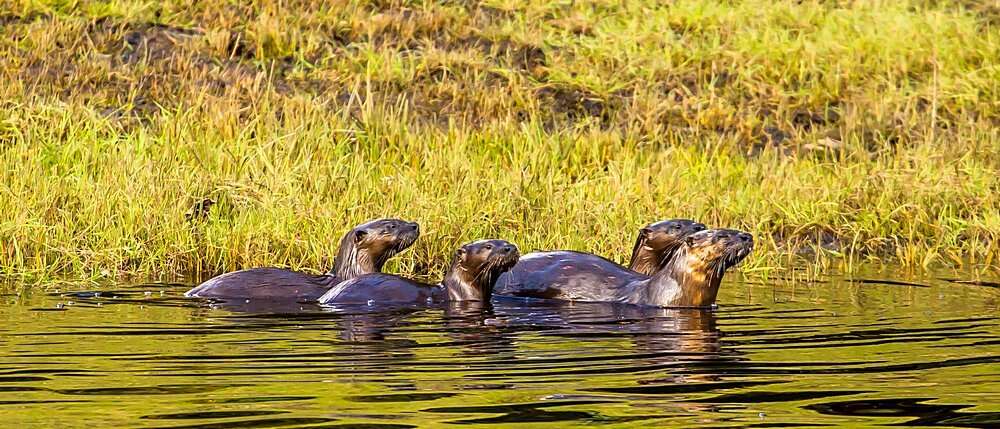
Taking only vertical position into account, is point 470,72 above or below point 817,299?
above

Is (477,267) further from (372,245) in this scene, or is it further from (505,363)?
(505,363)

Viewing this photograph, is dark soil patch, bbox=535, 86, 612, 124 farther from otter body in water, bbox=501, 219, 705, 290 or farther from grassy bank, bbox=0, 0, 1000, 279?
otter body in water, bbox=501, 219, 705, 290

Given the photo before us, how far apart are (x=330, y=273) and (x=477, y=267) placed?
95 centimetres

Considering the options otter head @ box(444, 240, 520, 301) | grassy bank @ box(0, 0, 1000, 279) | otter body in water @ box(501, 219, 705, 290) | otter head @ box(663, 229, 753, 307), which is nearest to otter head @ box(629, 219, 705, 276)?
otter body in water @ box(501, 219, 705, 290)

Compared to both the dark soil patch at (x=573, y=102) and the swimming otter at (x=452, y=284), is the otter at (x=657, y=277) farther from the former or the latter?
the dark soil patch at (x=573, y=102)

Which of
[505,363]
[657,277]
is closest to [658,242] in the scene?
[657,277]

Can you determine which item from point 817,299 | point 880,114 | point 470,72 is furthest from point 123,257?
point 880,114

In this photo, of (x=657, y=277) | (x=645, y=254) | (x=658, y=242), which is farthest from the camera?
(x=645, y=254)

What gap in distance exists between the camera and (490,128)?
494 inches

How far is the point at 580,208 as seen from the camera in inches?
405

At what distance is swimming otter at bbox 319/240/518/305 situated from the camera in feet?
26.9

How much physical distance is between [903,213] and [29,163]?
5384 mm

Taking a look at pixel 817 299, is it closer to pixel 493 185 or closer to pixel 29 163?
pixel 493 185

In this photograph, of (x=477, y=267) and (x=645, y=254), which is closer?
(x=477, y=267)
